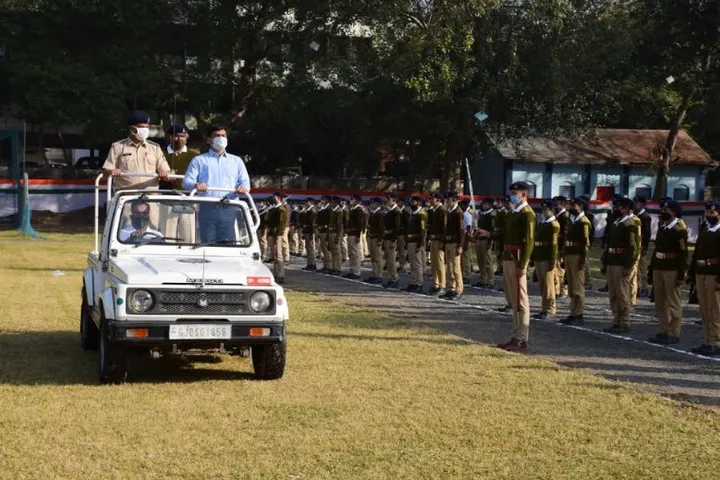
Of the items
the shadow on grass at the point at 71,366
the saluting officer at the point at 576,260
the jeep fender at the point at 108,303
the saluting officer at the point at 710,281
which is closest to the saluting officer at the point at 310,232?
the saluting officer at the point at 576,260

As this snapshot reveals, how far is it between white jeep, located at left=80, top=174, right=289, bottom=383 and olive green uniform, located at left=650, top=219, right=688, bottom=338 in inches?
Result: 232

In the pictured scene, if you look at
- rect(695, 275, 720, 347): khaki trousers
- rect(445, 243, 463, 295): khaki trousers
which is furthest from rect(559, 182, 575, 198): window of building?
rect(695, 275, 720, 347): khaki trousers

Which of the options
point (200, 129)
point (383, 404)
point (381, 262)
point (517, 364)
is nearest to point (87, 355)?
point (383, 404)

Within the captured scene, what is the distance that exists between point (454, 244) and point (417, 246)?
157 cm

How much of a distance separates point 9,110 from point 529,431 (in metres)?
37.8

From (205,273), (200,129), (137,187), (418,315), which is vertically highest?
(200,129)

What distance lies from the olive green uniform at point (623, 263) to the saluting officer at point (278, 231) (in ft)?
27.5

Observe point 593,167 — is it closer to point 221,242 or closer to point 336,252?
point 336,252

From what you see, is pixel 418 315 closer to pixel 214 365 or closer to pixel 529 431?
pixel 214 365

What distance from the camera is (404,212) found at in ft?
73.6

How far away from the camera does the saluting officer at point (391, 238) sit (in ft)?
70.0

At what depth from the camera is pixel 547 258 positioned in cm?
1516

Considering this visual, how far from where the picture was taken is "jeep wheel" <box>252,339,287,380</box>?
9445 millimetres

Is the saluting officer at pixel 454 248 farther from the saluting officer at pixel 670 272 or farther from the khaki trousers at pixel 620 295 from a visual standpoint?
the saluting officer at pixel 670 272
